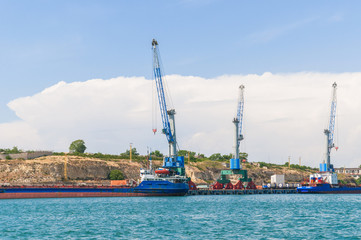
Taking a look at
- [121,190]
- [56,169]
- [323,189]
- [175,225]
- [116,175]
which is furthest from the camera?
[116,175]

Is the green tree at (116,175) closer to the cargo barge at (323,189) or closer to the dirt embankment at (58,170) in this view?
the dirt embankment at (58,170)

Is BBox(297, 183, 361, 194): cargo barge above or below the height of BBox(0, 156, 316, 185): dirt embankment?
below

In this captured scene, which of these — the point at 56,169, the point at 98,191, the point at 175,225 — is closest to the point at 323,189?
the point at 98,191

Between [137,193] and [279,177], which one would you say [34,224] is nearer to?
[137,193]

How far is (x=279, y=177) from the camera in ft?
644

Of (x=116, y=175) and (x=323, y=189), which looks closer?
(x=323, y=189)

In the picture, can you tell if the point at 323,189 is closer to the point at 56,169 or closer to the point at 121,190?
the point at 121,190

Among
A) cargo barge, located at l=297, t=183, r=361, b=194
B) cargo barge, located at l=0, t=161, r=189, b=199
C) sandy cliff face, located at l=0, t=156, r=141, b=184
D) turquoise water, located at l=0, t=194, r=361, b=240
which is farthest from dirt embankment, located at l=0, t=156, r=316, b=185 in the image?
turquoise water, located at l=0, t=194, r=361, b=240

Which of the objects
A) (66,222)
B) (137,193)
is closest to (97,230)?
(66,222)

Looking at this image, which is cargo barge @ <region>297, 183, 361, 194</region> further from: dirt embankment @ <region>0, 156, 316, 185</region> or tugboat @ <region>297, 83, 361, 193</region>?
dirt embankment @ <region>0, 156, 316, 185</region>

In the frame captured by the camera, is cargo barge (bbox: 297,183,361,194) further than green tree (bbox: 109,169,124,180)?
No

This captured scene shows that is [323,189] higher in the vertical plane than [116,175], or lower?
lower

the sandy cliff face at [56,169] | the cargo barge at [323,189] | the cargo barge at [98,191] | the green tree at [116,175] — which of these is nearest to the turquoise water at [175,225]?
the cargo barge at [98,191]

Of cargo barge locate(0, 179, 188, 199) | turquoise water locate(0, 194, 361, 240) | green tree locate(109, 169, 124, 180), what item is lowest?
turquoise water locate(0, 194, 361, 240)
